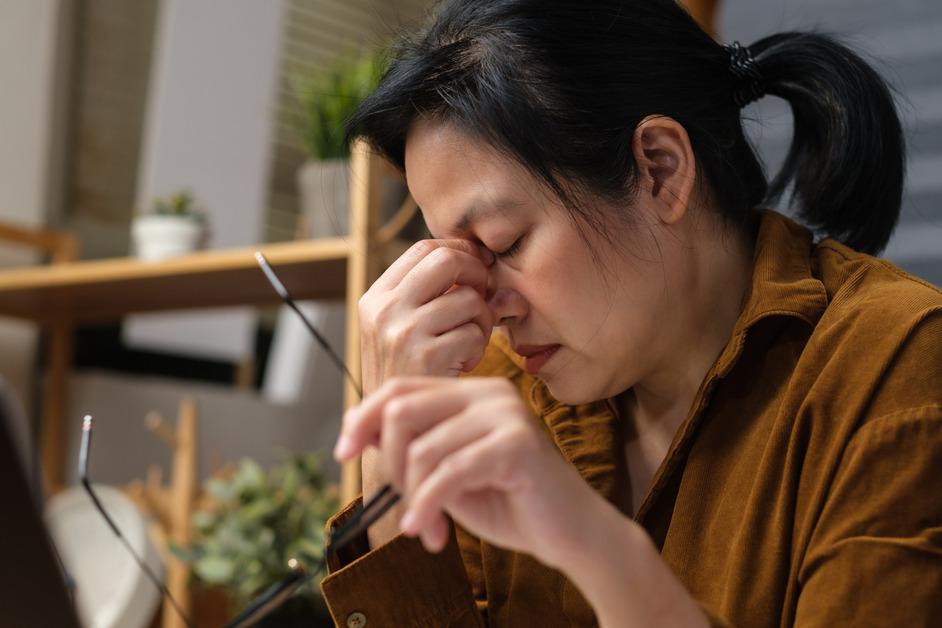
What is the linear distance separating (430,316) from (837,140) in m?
0.41

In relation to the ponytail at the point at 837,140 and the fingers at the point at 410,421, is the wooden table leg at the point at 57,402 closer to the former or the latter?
the ponytail at the point at 837,140

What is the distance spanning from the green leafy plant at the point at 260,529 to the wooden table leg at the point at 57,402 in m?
0.67

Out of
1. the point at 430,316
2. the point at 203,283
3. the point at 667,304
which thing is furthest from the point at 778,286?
the point at 203,283

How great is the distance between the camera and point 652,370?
3.53ft

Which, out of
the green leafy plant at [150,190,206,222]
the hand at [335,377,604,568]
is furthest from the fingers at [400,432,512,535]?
the green leafy plant at [150,190,206,222]

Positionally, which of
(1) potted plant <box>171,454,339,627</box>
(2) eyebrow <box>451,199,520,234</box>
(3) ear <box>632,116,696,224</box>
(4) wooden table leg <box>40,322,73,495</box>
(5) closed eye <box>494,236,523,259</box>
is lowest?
(4) wooden table leg <box>40,322,73,495</box>

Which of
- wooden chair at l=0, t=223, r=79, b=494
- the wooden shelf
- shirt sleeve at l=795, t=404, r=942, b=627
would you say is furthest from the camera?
wooden chair at l=0, t=223, r=79, b=494

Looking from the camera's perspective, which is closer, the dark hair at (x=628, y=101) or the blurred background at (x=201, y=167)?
Answer: the dark hair at (x=628, y=101)

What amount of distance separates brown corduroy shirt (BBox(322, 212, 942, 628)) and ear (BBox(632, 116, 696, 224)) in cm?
10

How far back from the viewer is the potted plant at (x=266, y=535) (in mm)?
1615

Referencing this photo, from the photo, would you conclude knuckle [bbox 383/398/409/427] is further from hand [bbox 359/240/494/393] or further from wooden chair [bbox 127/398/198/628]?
wooden chair [bbox 127/398/198/628]

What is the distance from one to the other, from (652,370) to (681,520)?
0.15 m

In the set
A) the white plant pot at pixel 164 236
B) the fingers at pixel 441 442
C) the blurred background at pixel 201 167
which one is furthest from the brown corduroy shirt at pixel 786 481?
the white plant pot at pixel 164 236

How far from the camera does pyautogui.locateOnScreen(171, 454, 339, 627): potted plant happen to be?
162 centimetres
